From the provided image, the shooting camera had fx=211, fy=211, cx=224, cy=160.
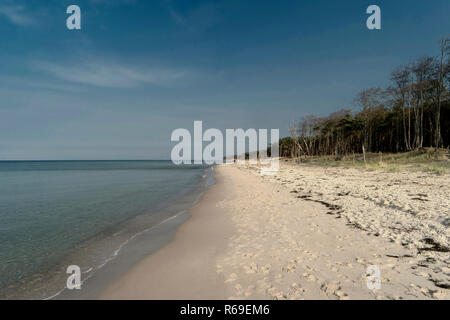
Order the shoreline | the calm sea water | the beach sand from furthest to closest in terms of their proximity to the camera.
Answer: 1. the calm sea water
2. the shoreline
3. the beach sand

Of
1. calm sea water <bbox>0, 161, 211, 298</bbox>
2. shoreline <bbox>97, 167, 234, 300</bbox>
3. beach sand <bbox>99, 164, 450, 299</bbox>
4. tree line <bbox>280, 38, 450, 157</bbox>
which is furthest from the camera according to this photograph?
tree line <bbox>280, 38, 450, 157</bbox>

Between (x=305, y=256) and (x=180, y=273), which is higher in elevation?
(x=305, y=256)

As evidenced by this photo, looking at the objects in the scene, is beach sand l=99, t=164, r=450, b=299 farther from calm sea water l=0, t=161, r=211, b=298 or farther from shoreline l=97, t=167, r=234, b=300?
calm sea water l=0, t=161, r=211, b=298

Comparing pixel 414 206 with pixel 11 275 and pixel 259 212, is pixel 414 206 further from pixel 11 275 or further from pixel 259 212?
pixel 11 275

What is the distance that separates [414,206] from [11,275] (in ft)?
42.6

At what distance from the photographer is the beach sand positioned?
12.5 feet

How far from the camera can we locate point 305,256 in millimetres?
5027

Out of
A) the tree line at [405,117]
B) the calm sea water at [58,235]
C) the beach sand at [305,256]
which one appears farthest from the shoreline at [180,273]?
the tree line at [405,117]

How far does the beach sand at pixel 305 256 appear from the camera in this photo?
12.5ft

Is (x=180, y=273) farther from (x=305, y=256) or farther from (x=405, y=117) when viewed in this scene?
(x=405, y=117)

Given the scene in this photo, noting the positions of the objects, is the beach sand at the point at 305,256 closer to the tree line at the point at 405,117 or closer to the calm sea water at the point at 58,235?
the calm sea water at the point at 58,235

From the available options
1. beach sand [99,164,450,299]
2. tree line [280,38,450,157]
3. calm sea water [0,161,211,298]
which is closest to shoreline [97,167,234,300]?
beach sand [99,164,450,299]

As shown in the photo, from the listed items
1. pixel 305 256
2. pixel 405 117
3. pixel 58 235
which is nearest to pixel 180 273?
pixel 305 256
